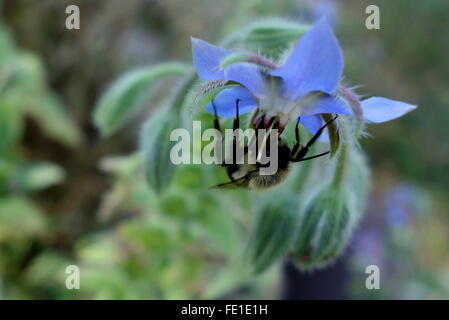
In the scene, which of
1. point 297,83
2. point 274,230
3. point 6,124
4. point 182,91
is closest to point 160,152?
point 182,91

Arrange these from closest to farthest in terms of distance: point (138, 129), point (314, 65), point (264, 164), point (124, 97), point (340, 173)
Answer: point (314, 65)
point (264, 164)
point (340, 173)
point (124, 97)
point (138, 129)

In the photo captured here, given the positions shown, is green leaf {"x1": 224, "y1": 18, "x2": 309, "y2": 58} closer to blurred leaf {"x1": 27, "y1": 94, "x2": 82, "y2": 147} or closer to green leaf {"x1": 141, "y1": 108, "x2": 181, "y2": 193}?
green leaf {"x1": 141, "y1": 108, "x2": 181, "y2": 193}

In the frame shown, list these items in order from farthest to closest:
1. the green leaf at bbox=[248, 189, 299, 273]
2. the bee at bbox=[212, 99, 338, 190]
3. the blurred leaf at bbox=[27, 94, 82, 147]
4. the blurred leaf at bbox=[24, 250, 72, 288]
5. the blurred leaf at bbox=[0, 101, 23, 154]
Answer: the blurred leaf at bbox=[27, 94, 82, 147]
the blurred leaf at bbox=[24, 250, 72, 288]
the blurred leaf at bbox=[0, 101, 23, 154]
the green leaf at bbox=[248, 189, 299, 273]
the bee at bbox=[212, 99, 338, 190]

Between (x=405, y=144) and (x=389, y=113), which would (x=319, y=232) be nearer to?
(x=389, y=113)

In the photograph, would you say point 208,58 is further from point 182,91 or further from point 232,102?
point 182,91

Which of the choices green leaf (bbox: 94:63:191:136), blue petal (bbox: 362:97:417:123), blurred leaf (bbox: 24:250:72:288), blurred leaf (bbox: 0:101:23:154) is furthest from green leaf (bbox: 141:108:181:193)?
blurred leaf (bbox: 24:250:72:288)

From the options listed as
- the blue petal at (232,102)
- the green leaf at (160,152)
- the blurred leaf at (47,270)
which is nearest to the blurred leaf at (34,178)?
the blurred leaf at (47,270)
